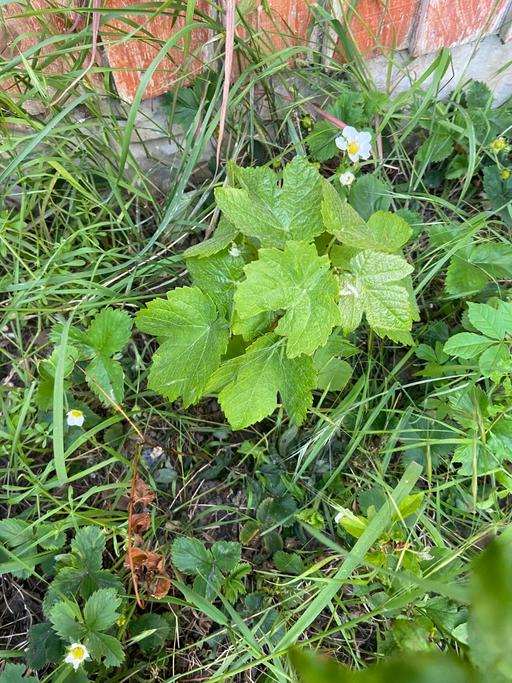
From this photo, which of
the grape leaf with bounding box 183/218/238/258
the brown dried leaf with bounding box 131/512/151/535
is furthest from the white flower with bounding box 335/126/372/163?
the brown dried leaf with bounding box 131/512/151/535

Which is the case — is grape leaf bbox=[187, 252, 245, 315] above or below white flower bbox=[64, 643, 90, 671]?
above

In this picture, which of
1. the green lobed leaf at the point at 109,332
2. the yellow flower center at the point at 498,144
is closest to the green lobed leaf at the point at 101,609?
the green lobed leaf at the point at 109,332

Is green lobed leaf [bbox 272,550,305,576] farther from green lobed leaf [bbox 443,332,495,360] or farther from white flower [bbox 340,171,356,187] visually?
white flower [bbox 340,171,356,187]

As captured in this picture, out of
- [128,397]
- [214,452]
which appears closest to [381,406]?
[214,452]

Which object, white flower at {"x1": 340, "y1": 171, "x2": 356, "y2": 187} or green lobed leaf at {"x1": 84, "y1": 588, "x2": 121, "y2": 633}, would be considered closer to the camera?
green lobed leaf at {"x1": 84, "y1": 588, "x2": 121, "y2": 633}

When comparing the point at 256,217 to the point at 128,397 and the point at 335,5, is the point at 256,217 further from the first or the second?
the point at 335,5

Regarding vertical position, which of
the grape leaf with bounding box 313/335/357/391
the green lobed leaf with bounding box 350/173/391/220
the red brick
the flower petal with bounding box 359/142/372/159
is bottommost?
the grape leaf with bounding box 313/335/357/391

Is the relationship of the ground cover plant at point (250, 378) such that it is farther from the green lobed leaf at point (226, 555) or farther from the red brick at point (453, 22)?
the red brick at point (453, 22)
